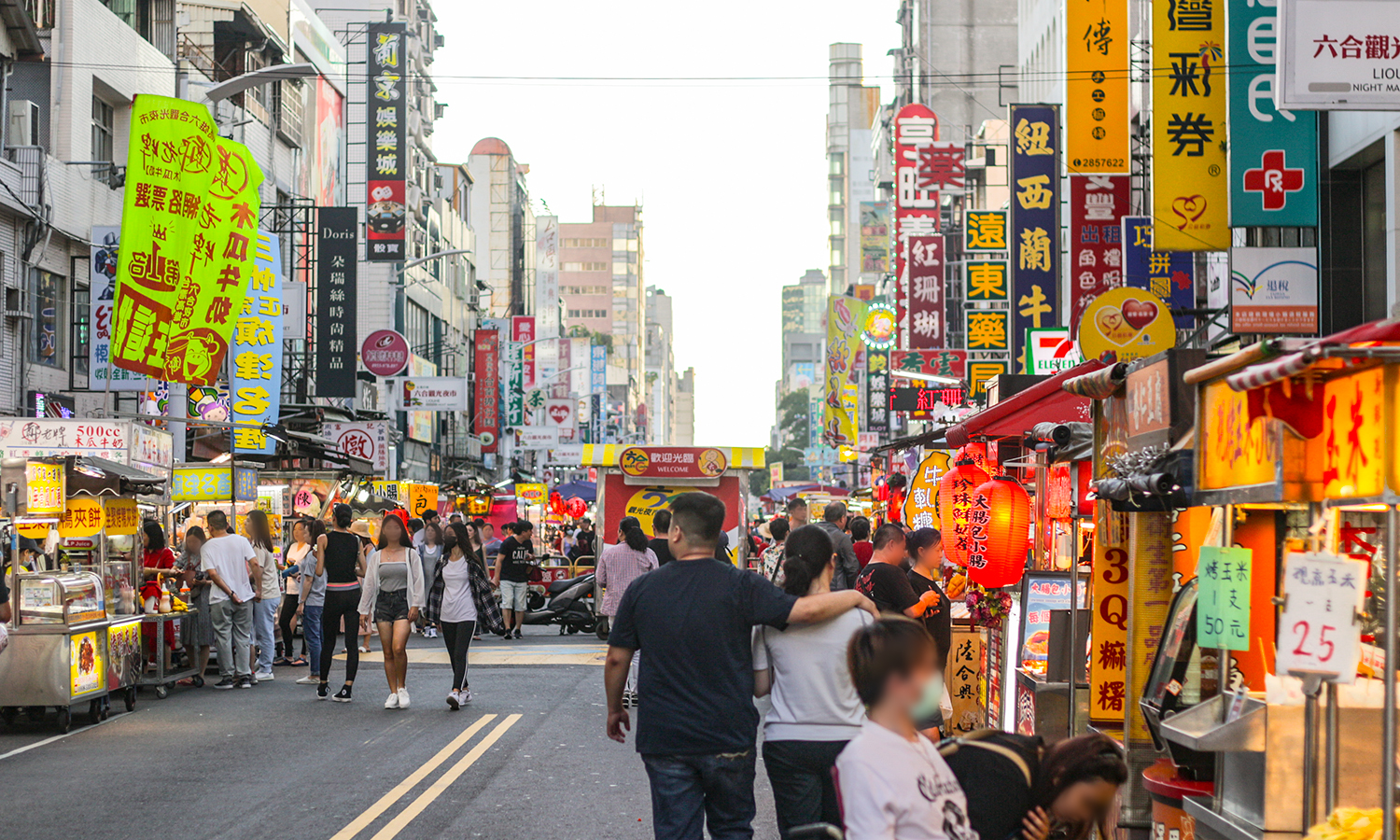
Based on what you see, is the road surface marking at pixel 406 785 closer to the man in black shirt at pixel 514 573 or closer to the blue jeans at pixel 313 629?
the blue jeans at pixel 313 629

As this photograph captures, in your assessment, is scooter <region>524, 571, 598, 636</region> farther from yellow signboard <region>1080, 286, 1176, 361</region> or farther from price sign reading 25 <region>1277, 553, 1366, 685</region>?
price sign reading 25 <region>1277, 553, 1366, 685</region>

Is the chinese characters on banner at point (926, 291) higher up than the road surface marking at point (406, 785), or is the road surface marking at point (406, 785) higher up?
the chinese characters on banner at point (926, 291)

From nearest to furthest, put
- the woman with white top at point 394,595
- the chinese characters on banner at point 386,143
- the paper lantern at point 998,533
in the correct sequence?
the paper lantern at point 998,533
the woman with white top at point 394,595
the chinese characters on banner at point 386,143

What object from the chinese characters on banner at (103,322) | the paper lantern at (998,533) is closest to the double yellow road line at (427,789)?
the paper lantern at (998,533)

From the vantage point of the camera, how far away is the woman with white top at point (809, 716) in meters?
6.11

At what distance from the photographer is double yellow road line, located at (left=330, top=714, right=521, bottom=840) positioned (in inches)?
349

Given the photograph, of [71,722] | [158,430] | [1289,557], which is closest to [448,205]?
[158,430]

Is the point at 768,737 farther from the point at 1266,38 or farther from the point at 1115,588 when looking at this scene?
the point at 1266,38

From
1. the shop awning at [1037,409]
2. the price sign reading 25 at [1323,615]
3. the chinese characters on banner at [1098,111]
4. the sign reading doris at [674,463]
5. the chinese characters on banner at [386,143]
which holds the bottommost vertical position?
the price sign reading 25 at [1323,615]

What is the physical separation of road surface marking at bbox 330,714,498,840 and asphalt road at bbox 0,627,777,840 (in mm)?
17

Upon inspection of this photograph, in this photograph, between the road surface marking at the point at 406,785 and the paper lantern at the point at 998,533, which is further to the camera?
the paper lantern at the point at 998,533

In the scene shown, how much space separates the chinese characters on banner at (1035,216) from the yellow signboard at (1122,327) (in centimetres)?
1016

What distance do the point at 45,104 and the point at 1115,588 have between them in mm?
23403

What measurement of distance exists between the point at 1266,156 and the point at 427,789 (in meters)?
10.5
